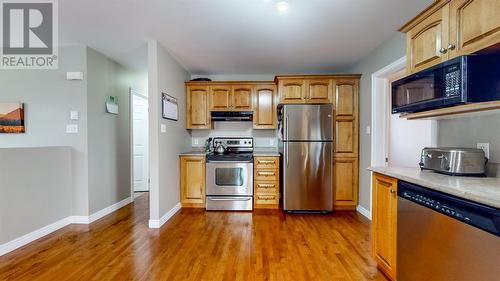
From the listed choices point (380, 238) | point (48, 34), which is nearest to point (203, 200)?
point (380, 238)

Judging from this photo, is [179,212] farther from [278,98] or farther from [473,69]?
[473,69]

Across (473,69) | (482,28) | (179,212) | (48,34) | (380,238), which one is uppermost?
(48,34)

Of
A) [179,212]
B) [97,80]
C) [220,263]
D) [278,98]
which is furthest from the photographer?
[278,98]

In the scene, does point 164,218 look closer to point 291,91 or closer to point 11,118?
point 11,118

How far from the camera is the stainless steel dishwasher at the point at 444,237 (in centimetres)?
107

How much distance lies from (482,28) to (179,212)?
381cm

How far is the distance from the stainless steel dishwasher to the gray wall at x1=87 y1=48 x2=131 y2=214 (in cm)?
362

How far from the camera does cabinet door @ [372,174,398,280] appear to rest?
1810 mm

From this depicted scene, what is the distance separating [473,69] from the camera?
4.54ft

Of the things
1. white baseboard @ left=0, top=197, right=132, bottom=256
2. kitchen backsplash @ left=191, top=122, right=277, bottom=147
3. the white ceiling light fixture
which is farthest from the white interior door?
the white ceiling light fixture

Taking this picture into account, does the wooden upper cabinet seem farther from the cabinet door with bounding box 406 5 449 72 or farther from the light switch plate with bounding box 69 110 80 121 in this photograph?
the light switch plate with bounding box 69 110 80 121

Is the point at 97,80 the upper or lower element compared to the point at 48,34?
lower

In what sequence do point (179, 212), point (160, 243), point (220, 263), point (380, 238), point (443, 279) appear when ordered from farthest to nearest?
point (179, 212)
point (160, 243)
point (220, 263)
point (380, 238)
point (443, 279)

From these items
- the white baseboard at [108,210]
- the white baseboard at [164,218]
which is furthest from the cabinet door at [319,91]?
the white baseboard at [108,210]
